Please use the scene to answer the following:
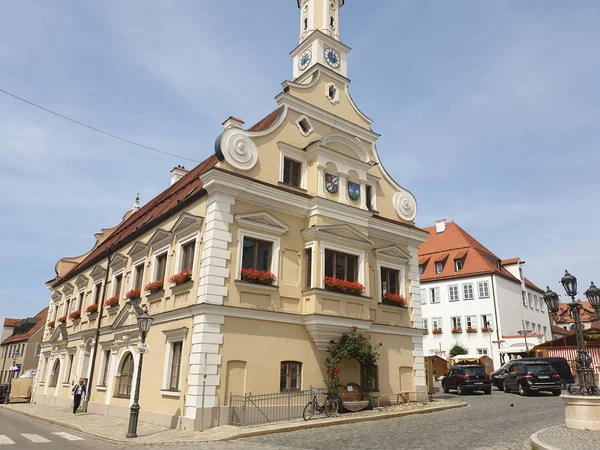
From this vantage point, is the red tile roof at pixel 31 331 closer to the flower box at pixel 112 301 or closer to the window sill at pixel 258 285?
the flower box at pixel 112 301

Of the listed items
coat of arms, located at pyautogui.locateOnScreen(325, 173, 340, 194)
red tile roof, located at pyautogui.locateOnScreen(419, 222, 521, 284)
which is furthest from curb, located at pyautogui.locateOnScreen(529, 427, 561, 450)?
red tile roof, located at pyautogui.locateOnScreen(419, 222, 521, 284)

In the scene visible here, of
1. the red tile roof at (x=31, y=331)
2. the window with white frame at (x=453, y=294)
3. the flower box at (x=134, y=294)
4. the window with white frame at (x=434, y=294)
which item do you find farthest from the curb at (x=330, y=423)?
the red tile roof at (x=31, y=331)

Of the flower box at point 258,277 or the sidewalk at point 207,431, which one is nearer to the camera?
the sidewalk at point 207,431

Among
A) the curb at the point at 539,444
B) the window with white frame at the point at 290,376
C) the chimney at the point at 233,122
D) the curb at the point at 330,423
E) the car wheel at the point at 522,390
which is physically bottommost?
the curb at the point at 330,423

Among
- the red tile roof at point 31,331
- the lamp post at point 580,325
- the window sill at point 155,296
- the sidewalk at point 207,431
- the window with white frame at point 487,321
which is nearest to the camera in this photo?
the lamp post at point 580,325

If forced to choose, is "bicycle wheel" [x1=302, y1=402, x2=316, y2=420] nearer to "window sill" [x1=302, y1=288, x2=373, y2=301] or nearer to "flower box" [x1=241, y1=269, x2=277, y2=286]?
"window sill" [x1=302, y1=288, x2=373, y2=301]

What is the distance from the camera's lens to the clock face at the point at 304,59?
23.9 meters

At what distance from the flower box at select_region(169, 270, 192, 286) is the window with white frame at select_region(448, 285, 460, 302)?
3240 centimetres

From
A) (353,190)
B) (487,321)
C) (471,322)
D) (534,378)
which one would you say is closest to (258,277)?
(353,190)

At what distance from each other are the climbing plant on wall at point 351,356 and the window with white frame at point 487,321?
25.6 metres

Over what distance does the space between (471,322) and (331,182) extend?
28.1m

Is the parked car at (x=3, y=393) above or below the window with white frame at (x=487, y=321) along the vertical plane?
below

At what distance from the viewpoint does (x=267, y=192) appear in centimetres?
1834

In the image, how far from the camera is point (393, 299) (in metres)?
21.5
